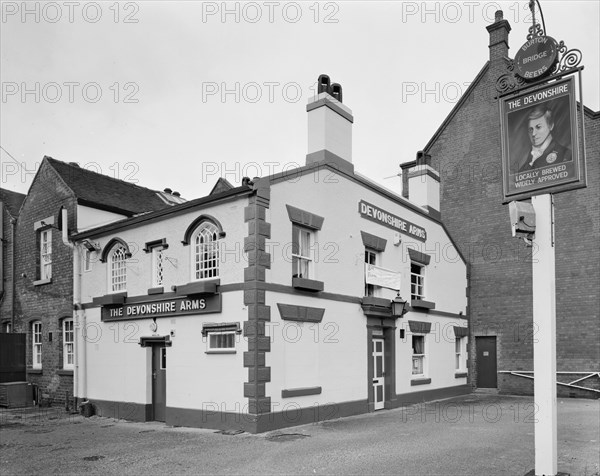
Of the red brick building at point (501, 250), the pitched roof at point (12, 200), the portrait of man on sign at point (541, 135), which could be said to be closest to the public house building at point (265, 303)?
the red brick building at point (501, 250)

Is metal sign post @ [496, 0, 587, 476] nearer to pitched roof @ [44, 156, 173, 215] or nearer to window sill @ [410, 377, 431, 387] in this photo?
window sill @ [410, 377, 431, 387]

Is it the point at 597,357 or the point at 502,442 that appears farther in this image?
the point at 597,357

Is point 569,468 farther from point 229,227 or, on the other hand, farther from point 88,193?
point 88,193

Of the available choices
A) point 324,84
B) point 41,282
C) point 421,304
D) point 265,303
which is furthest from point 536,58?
point 41,282

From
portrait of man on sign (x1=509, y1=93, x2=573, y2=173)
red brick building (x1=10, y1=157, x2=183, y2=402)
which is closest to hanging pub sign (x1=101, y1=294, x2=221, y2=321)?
red brick building (x1=10, y1=157, x2=183, y2=402)

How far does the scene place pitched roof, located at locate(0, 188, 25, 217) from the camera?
22.2 m

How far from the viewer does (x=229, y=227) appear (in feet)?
43.8

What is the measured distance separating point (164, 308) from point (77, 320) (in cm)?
447

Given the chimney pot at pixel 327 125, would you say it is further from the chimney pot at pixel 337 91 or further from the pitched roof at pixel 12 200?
the pitched roof at pixel 12 200

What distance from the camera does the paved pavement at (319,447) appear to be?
30.4 feet

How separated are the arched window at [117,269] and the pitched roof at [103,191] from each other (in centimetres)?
298

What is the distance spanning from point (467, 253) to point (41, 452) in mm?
17147

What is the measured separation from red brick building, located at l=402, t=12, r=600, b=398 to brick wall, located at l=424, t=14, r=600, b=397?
0.03 m

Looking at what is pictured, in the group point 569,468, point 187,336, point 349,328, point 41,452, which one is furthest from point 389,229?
point 41,452
